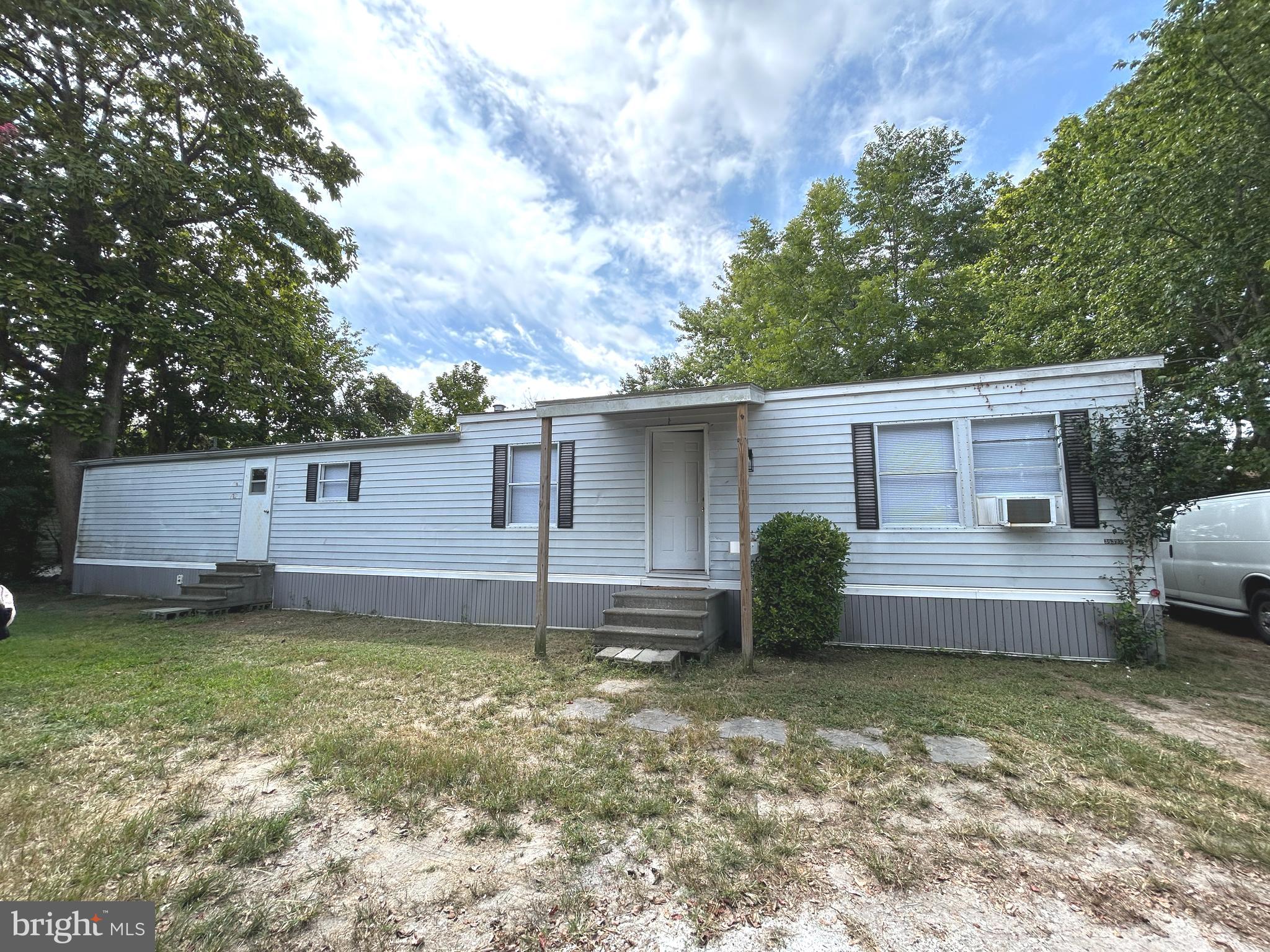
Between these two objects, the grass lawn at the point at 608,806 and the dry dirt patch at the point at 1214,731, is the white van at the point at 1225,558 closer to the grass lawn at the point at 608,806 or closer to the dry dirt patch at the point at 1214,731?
the grass lawn at the point at 608,806

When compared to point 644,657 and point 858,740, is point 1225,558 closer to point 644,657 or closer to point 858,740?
point 858,740

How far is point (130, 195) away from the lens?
10.7 metres

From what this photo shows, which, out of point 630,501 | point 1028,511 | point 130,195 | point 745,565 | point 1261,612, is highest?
point 130,195

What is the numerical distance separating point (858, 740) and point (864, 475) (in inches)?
140

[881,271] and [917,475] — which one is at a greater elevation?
[881,271]

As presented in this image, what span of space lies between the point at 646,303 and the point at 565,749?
17133 millimetres

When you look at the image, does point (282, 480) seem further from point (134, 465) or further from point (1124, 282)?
point (1124, 282)

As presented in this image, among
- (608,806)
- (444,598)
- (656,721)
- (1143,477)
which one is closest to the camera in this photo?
(608,806)

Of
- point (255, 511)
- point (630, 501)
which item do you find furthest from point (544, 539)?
point (255, 511)

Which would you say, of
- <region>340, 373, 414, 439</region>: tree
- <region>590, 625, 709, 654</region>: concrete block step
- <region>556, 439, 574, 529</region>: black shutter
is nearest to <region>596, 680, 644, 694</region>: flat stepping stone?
<region>590, 625, 709, 654</region>: concrete block step

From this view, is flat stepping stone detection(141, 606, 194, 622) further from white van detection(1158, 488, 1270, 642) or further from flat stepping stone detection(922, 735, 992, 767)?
white van detection(1158, 488, 1270, 642)

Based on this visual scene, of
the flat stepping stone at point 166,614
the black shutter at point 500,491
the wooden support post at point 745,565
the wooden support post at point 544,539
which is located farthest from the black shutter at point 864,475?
the flat stepping stone at point 166,614

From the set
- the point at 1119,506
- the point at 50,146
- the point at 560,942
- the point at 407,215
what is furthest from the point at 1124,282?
the point at 50,146

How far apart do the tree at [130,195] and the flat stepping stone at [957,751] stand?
16.0 meters
